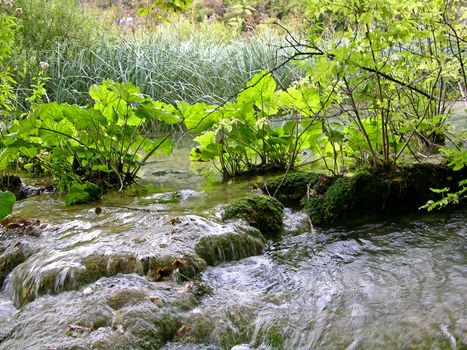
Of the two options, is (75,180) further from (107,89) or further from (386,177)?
(386,177)

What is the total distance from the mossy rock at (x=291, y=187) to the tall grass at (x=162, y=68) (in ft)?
12.5

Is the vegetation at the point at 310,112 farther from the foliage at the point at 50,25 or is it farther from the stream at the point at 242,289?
the foliage at the point at 50,25

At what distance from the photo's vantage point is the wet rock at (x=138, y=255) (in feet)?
6.30

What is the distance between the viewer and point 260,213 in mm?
2580

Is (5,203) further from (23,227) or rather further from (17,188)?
(17,188)

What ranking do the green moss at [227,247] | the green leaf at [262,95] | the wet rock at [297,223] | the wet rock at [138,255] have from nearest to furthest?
the wet rock at [138,255] < the green moss at [227,247] < the wet rock at [297,223] < the green leaf at [262,95]

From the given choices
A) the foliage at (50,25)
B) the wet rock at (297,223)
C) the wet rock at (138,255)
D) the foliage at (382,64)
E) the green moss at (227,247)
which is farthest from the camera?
the foliage at (50,25)

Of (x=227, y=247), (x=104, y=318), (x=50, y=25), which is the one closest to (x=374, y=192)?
(x=227, y=247)

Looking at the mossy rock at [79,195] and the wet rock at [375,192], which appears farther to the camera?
the mossy rock at [79,195]

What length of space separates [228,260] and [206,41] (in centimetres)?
731

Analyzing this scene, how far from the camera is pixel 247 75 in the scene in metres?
7.58

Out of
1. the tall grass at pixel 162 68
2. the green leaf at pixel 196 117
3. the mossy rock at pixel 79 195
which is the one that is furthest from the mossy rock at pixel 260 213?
the tall grass at pixel 162 68

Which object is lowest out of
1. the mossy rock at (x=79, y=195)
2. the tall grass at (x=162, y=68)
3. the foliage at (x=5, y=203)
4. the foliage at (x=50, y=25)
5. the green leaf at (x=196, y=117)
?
the mossy rock at (x=79, y=195)

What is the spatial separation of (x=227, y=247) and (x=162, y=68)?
18.1 feet
